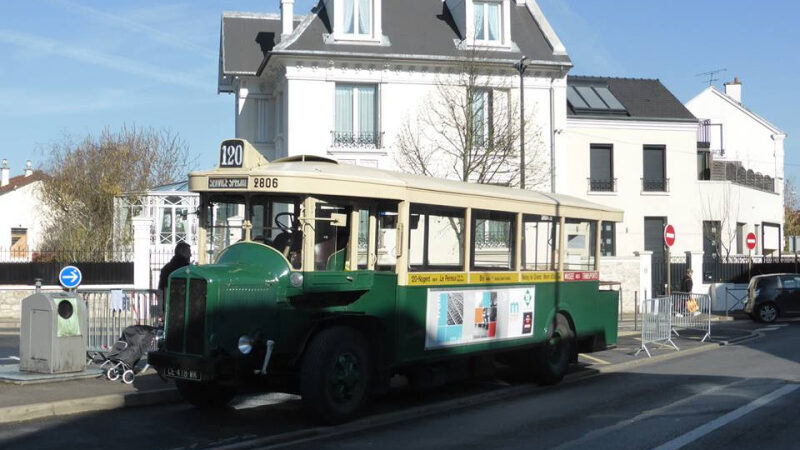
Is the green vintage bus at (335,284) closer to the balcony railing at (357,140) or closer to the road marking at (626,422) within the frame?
the road marking at (626,422)

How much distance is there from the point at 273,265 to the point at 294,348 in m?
0.94

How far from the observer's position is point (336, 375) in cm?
977

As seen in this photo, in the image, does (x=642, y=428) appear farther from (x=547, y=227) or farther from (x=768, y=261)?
(x=768, y=261)

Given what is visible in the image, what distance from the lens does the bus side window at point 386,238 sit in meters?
10.6

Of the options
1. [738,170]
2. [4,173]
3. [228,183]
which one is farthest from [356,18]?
[4,173]

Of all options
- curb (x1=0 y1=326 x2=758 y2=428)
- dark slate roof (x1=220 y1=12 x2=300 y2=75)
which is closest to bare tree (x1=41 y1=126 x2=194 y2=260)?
dark slate roof (x1=220 y1=12 x2=300 y2=75)

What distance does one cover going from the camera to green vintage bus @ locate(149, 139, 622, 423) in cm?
948

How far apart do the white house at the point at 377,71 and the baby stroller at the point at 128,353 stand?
18.2m

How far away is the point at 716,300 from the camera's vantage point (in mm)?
35188

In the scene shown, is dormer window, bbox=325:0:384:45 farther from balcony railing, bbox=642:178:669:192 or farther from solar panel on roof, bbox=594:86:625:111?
balcony railing, bbox=642:178:669:192

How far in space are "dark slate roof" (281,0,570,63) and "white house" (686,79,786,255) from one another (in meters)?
11.8

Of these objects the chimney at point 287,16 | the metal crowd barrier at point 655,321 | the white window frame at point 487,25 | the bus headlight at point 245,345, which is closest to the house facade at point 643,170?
the white window frame at point 487,25

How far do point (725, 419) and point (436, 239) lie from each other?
4.12 m

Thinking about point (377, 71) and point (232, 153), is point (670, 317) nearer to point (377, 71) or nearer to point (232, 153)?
point (232, 153)
